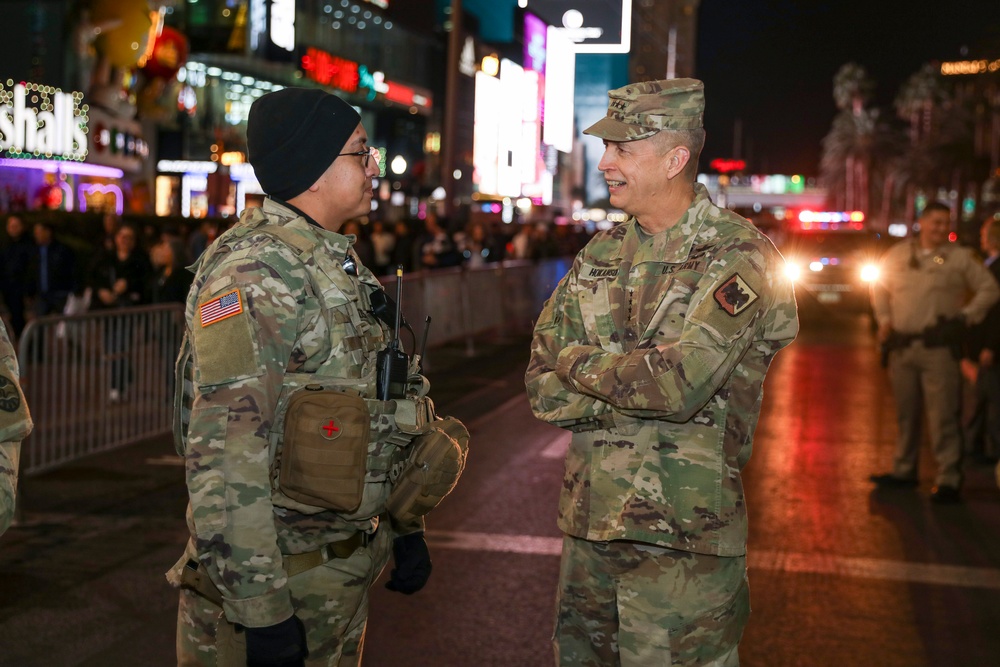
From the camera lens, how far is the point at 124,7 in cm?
3047

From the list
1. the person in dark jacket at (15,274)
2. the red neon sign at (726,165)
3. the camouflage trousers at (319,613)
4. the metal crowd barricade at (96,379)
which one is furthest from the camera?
the red neon sign at (726,165)

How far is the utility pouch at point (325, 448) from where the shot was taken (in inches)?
107

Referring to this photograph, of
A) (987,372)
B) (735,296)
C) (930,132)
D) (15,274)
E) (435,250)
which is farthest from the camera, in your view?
(930,132)

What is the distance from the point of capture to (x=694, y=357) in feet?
9.64

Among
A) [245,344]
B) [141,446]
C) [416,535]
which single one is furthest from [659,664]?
[141,446]

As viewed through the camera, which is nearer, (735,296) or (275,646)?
(275,646)

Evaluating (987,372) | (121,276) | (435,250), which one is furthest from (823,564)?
(435,250)

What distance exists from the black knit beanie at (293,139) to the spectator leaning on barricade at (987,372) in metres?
6.86

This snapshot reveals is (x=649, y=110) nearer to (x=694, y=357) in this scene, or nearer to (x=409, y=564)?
(x=694, y=357)

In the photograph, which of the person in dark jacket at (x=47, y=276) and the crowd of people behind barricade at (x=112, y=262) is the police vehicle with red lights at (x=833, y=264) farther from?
the person in dark jacket at (x=47, y=276)

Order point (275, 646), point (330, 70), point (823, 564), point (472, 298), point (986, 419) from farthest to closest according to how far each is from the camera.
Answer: point (330, 70) → point (472, 298) → point (986, 419) → point (823, 564) → point (275, 646)

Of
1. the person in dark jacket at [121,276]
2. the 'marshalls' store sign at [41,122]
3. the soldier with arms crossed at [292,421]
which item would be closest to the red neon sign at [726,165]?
the 'marshalls' store sign at [41,122]

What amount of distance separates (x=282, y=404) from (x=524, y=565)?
3.88 meters

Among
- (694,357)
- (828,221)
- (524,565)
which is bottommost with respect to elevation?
(524,565)
